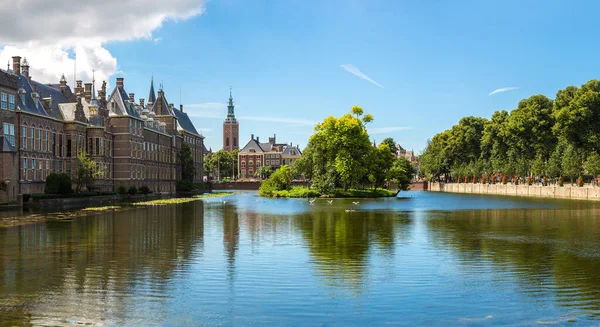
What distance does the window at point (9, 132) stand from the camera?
59.3m

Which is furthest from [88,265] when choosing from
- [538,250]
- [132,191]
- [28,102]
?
[132,191]

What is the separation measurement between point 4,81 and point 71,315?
52537mm

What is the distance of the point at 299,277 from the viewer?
17.7 metres

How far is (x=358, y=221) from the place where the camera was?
39.1 meters

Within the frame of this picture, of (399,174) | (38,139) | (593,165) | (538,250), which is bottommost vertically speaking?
(538,250)

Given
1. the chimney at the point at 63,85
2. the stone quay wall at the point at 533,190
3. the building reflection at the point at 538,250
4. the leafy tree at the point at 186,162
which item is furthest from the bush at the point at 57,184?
the stone quay wall at the point at 533,190

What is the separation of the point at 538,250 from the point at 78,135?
62469 millimetres

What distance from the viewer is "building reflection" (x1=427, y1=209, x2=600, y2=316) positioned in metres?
15.9

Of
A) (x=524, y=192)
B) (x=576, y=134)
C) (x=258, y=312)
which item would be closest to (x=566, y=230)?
(x=258, y=312)

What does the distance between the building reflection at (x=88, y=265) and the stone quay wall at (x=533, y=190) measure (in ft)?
203

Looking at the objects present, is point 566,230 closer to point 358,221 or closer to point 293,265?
point 358,221

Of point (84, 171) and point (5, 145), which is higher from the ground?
point (5, 145)

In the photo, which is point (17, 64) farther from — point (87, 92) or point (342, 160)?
point (342, 160)

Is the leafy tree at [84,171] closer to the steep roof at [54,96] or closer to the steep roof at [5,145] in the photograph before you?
the steep roof at [54,96]
